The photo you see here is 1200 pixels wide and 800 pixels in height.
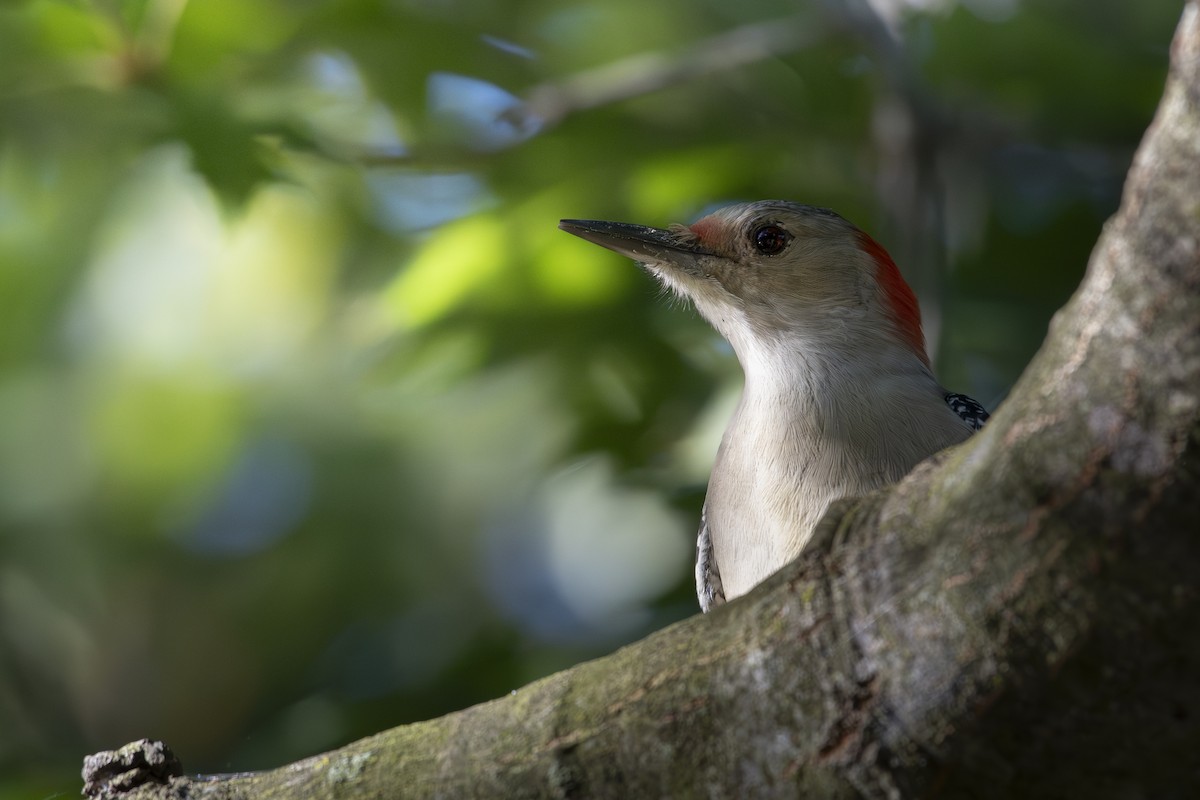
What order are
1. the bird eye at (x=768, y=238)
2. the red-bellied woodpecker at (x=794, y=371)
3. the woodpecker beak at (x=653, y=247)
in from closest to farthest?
the red-bellied woodpecker at (x=794, y=371)
the woodpecker beak at (x=653, y=247)
the bird eye at (x=768, y=238)

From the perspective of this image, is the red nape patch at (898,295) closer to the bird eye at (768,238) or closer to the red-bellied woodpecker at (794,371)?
the red-bellied woodpecker at (794,371)

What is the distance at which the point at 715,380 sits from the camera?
532 cm

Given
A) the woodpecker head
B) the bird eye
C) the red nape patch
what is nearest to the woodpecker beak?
the woodpecker head

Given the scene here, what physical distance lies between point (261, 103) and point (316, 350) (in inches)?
47.3

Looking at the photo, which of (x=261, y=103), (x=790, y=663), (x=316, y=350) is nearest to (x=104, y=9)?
(x=261, y=103)

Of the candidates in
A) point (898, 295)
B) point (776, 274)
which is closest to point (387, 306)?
point (776, 274)

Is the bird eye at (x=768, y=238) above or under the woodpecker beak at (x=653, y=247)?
Result: above

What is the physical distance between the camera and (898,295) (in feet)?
16.2

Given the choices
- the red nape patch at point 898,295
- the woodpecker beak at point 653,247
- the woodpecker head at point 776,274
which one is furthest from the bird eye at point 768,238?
the red nape patch at point 898,295

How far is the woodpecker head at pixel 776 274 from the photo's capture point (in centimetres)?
473

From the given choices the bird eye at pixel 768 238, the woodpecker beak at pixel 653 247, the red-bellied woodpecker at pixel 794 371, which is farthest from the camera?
the bird eye at pixel 768 238

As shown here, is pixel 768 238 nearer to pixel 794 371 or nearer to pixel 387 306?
pixel 794 371

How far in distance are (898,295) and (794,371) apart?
2.50ft

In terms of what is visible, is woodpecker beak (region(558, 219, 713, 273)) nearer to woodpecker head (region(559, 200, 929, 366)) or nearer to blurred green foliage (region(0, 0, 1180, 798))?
woodpecker head (region(559, 200, 929, 366))
